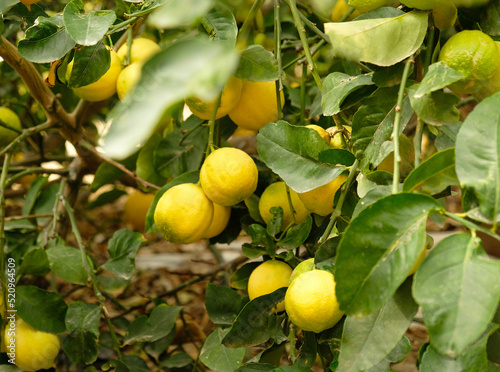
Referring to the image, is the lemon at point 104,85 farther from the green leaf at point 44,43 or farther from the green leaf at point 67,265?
the green leaf at point 67,265

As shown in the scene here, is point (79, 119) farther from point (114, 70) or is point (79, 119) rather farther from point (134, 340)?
point (134, 340)

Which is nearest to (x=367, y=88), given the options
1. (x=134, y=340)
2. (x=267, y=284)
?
(x=267, y=284)

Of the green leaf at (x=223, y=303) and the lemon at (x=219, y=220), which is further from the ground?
the lemon at (x=219, y=220)

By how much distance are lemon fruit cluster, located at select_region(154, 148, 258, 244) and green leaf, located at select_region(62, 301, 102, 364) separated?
272mm

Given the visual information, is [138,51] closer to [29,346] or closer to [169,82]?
[29,346]

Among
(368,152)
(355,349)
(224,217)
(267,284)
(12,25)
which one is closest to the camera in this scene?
(355,349)

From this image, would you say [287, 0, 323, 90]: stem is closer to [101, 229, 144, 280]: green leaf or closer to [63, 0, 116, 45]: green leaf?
[63, 0, 116, 45]: green leaf

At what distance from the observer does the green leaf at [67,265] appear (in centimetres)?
94

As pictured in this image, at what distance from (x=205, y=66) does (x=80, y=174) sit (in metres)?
1.18

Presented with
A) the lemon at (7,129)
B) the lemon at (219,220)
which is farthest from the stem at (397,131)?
the lemon at (7,129)

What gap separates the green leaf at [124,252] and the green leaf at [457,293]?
0.66m

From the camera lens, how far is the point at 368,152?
1.99 feet

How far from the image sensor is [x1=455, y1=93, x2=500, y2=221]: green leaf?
43cm

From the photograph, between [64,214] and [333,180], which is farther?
[64,214]
